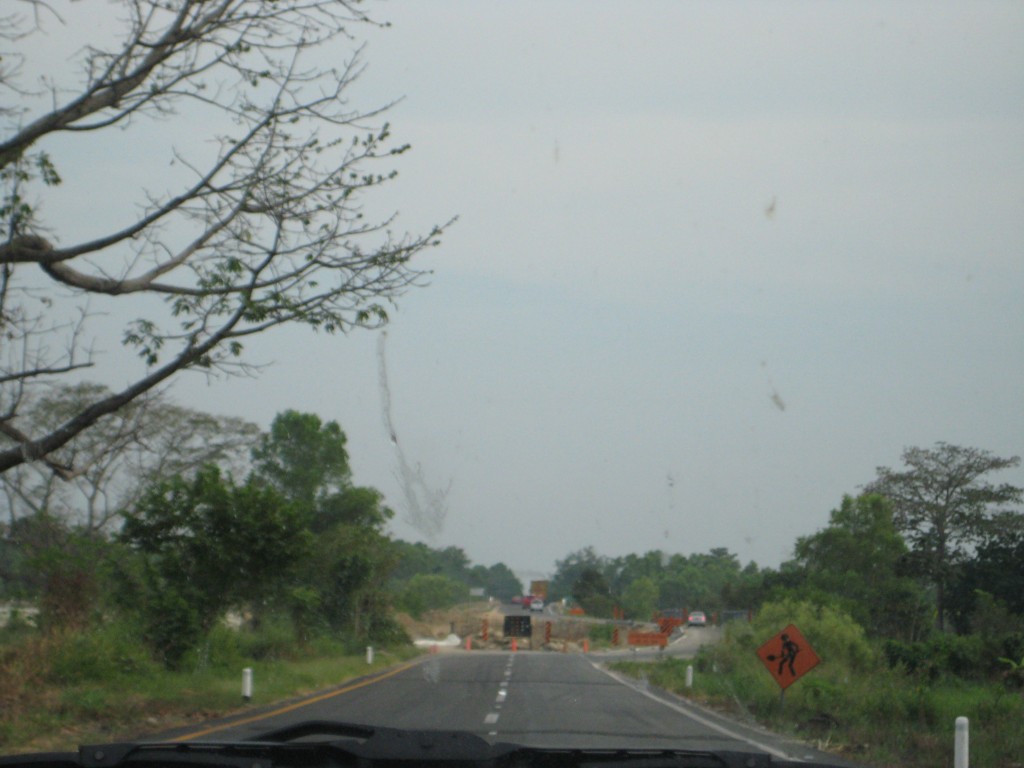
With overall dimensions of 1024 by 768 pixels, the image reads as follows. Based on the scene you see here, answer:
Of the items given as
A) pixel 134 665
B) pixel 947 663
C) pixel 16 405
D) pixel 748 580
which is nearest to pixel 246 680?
pixel 134 665

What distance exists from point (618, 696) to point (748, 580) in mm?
31161

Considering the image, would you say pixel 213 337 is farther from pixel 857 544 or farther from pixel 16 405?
pixel 857 544

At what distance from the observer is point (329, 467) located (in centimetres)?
3369

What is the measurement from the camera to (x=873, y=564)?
3994 cm

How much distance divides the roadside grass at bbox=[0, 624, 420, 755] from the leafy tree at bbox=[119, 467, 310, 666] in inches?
47.3

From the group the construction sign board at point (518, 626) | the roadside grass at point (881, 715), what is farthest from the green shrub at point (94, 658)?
the construction sign board at point (518, 626)

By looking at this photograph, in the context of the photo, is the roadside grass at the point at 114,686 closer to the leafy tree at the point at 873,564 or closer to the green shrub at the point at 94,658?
the green shrub at the point at 94,658

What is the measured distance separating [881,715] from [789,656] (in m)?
1.61

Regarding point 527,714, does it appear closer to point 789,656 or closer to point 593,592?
point 789,656

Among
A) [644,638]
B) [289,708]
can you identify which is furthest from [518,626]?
[289,708]

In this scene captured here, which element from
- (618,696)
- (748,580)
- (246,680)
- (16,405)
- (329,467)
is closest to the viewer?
(16,405)

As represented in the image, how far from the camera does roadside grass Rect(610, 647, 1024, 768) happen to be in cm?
1389

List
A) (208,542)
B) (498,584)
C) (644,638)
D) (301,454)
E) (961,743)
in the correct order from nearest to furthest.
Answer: (961,743)
(208,542)
(301,454)
(644,638)
(498,584)

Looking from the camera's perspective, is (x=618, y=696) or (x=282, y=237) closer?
(x=282, y=237)
